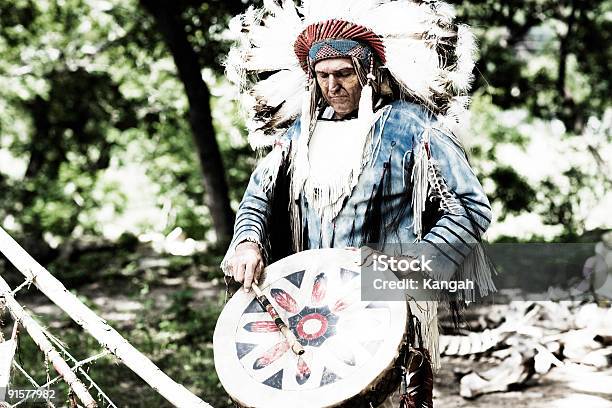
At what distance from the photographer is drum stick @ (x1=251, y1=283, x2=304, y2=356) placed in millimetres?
2168

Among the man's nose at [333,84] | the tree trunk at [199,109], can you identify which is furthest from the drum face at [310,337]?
the tree trunk at [199,109]

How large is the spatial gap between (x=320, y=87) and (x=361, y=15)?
0.85 ft

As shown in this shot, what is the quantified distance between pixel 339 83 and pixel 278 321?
2.50 feet

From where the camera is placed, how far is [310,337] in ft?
7.27

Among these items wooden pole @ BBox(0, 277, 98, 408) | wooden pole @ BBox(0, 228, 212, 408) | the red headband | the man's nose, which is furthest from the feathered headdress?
wooden pole @ BBox(0, 277, 98, 408)

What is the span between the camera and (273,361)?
7.23 ft

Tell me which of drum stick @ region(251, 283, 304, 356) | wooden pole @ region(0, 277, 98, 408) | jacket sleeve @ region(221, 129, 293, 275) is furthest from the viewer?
jacket sleeve @ region(221, 129, 293, 275)

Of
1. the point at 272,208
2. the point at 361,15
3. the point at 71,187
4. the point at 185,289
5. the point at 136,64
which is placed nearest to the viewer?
the point at 361,15

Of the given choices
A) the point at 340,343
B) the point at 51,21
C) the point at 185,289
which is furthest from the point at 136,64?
the point at 340,343

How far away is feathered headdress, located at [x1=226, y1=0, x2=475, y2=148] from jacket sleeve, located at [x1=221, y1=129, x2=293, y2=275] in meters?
0.15

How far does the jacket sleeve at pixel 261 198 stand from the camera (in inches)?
99.4

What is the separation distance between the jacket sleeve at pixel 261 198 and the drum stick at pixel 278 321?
0.21 meters

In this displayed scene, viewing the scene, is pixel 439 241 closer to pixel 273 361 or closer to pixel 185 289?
pixel 273 361

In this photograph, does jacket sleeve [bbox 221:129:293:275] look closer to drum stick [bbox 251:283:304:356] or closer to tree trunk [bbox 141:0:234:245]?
drum stick [bbox 251:283:304:356]
